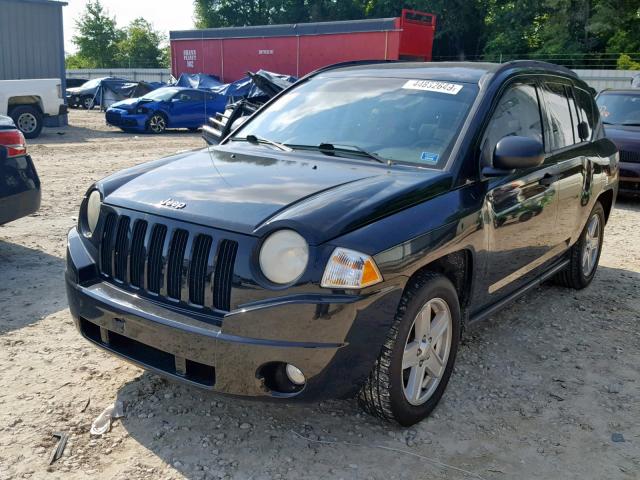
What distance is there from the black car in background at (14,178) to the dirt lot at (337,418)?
0.87 metres

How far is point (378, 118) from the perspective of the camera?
4016mm

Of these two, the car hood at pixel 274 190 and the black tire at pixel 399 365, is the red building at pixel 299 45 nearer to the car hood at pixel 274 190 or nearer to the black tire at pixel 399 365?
the car hood at pixel 274 190

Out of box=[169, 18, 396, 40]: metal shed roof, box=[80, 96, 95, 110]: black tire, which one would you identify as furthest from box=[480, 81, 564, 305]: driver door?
box=[80, 96, 95, 110]: black tire

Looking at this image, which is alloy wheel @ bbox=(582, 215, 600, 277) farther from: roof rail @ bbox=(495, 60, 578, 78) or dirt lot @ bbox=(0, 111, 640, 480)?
roof rail @ bbox=(495, 60, 578, 78)

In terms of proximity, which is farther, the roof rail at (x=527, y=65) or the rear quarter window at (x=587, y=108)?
the rear quarter window at (x=587, y=108)

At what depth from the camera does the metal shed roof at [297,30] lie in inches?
821

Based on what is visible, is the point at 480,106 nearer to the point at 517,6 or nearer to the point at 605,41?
the point at 605,41

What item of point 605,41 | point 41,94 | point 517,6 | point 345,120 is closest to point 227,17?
point 517,6

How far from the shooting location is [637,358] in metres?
4.39

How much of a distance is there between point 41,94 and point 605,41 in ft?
92.3

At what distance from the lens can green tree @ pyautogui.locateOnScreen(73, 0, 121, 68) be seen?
61.2 metres

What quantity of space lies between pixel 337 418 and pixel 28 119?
50.0 ft

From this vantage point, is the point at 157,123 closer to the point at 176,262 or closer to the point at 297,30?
the point at 297,30

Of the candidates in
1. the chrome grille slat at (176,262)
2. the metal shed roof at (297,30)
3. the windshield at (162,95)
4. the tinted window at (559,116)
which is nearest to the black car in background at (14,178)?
the chrome grille slat at (176,262)
